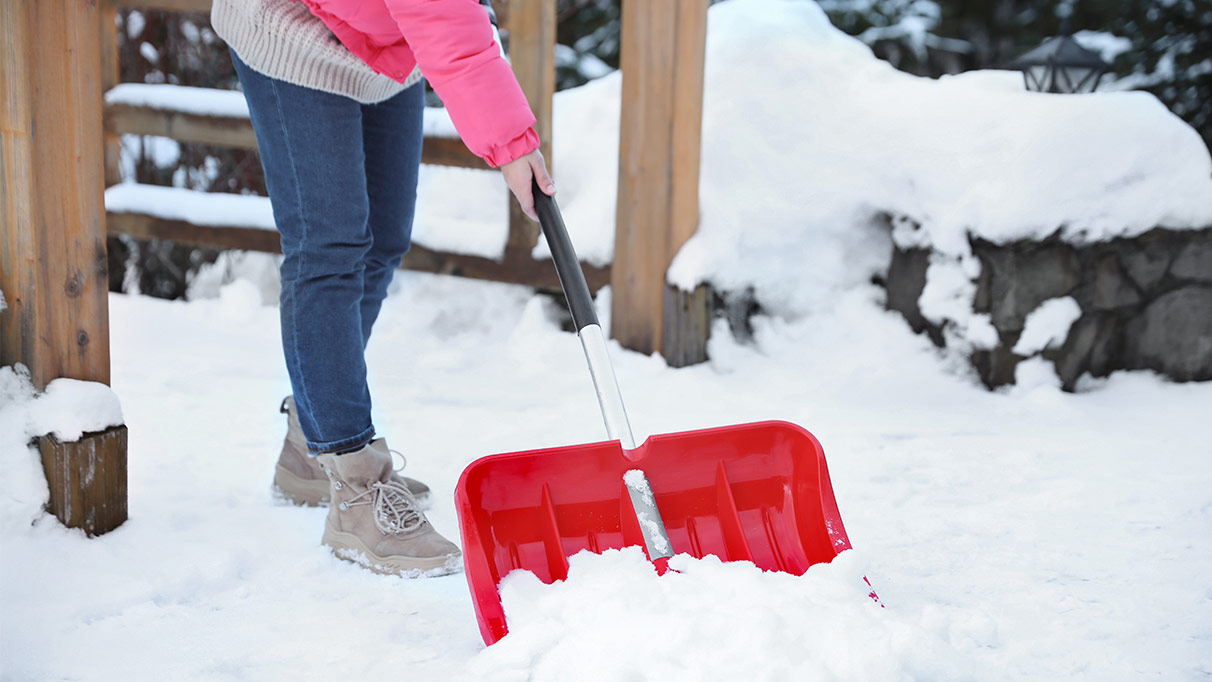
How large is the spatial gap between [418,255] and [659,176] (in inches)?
32.6

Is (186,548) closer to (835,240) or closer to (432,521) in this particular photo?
(432,521)

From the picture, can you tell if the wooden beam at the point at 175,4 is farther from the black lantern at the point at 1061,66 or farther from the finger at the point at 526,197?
the black lantern at the point at 1061,66

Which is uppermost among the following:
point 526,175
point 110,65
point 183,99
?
point 110,65

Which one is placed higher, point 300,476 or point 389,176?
point 389,176

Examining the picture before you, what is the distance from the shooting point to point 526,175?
4.18ft

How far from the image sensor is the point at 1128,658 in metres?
1.21

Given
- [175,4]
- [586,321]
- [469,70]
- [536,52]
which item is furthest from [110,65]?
[586,321]

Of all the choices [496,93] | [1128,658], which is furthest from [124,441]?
[1128,658]

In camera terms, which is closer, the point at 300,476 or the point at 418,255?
the point at 300,476

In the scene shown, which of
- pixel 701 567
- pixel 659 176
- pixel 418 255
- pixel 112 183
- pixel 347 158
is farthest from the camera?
pixel 112 183

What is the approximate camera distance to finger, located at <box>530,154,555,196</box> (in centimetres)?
128

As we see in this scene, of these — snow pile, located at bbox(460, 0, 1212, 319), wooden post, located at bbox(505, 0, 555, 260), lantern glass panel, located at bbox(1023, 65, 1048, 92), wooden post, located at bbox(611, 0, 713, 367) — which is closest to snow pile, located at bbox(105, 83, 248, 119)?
snow pile, located at bbox(460, 0, 1212, 319)

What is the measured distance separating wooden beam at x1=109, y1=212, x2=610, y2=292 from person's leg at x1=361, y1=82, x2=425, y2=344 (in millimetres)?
1136

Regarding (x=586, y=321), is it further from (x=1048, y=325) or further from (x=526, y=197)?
(x=1048, y=325)
